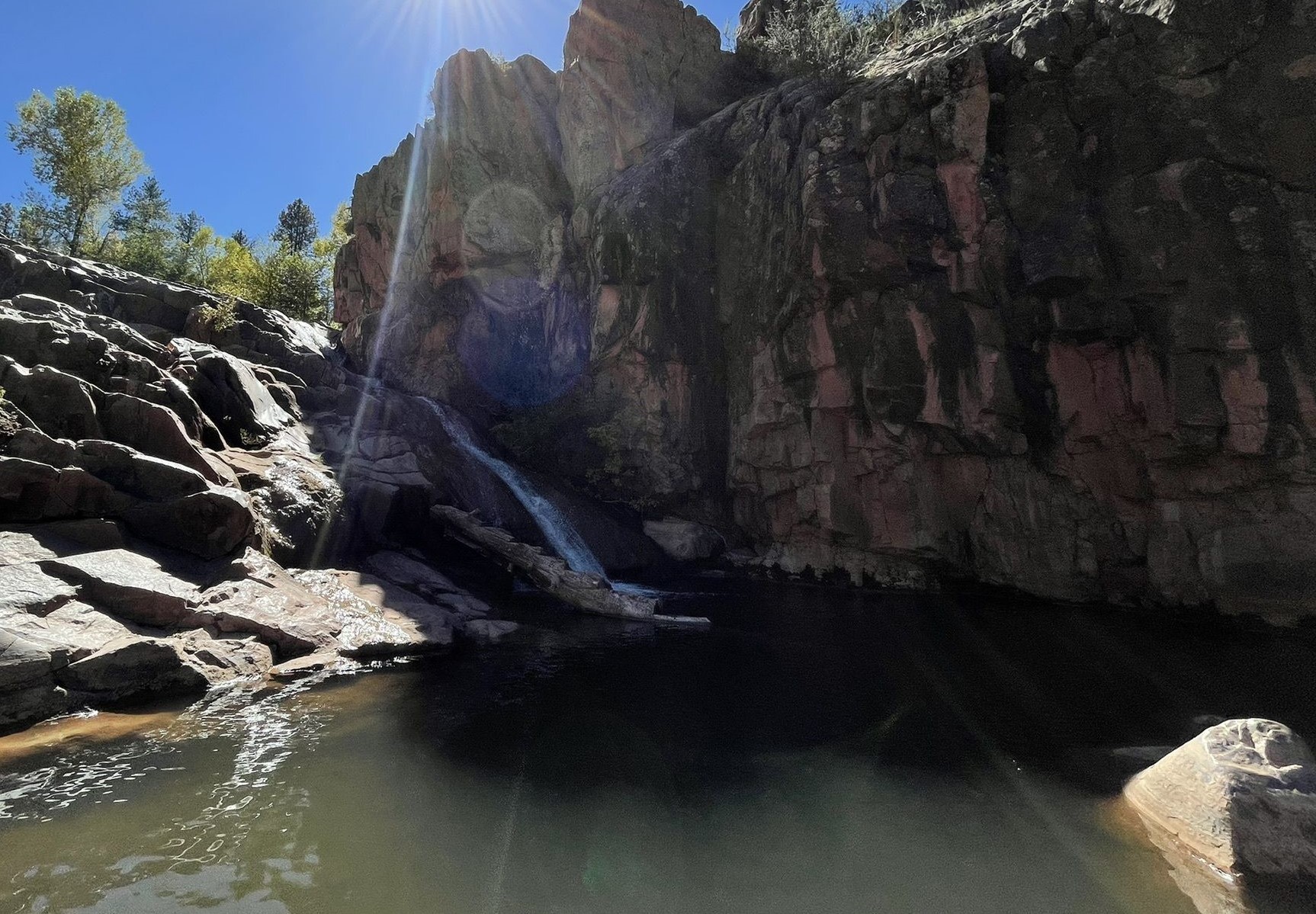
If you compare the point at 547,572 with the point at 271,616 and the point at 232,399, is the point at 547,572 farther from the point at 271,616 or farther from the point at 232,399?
the point at 232,399

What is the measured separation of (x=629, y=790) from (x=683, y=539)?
70.2 feet

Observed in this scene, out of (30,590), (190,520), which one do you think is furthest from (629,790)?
(190,520)

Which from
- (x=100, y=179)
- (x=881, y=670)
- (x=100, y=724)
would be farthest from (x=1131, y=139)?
(x=100, y=179)

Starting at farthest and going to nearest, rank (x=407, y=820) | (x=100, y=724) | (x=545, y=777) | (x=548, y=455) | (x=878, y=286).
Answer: (x=548, y=455), (x=878, y=286), (x=100, y=724), (x=545, y=777), (x=407, y=820)

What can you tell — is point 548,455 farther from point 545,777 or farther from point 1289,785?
point 1289,785

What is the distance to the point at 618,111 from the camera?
35.1m

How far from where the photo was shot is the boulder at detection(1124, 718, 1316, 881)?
5.96 m

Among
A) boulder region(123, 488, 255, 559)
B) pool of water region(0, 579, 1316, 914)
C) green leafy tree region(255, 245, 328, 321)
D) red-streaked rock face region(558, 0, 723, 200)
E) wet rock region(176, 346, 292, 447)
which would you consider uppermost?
red-streaked rock face region(558, 0, 723, 200)

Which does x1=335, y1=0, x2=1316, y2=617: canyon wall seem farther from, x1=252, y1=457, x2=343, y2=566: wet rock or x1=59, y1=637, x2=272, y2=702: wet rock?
x1=59, y1=637, x2=272, y2=702: wet rock

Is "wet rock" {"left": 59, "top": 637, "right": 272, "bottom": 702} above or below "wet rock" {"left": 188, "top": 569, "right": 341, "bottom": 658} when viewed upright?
below

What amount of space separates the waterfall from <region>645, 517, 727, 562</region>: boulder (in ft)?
14.2

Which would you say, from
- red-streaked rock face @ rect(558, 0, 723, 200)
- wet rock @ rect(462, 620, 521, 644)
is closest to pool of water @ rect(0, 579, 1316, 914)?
wet rock @ rect(462, 620, 521, 644)

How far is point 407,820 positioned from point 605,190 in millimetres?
31648

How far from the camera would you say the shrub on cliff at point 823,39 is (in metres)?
30.2
